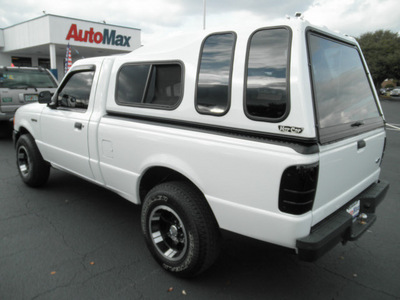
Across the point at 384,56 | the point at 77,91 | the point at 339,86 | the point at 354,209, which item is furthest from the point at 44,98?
the point at 384,56

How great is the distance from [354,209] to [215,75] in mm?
1537

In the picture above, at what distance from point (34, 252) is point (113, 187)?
3.10 ft

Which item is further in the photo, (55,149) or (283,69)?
(55,149)

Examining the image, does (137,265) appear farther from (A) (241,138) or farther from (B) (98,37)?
(B) (98,37)

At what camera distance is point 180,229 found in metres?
2.57

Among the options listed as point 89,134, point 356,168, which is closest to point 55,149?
point 89,134

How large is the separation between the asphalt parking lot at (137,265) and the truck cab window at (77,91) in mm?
1352

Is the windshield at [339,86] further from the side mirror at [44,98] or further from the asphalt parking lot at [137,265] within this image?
the side mirror at [44,98]

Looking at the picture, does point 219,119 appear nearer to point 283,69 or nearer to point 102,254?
point 283,69

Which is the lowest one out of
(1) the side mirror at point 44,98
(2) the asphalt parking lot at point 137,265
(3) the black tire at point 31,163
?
(2) the asphalt parking lot at point 137,265

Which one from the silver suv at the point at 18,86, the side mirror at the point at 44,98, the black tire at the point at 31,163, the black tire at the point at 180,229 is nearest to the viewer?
the black tire at the point at 180,229

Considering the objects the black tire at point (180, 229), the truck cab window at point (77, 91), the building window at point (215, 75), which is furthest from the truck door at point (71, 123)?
the building window at point (215, 75)

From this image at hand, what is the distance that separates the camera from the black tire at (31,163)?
14.3 feet

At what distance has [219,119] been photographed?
224 centimetres
